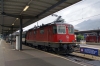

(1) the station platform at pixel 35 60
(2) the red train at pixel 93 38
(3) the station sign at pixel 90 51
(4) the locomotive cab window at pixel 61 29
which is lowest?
(1) the station platform at pixel 35 60

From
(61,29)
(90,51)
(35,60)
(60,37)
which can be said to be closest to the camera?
→ (35,60)

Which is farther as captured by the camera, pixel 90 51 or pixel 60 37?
pixel 60 37

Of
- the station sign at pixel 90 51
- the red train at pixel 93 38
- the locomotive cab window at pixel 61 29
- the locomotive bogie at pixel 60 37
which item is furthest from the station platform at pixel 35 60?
the red train at pixel 93 38

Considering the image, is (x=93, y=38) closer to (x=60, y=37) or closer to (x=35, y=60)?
(x=60, y=37)

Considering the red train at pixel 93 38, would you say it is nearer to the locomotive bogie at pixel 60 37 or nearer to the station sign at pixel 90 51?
the locomotive bogie at pixel 60 37

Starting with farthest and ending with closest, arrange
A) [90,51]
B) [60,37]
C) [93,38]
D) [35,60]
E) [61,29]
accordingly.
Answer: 1. [93,38]
2. [61,29]
3. [60,37]
4. [90,51]
5. [35,60]

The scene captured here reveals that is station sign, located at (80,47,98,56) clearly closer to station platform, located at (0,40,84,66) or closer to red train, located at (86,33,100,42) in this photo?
station platform, located at (0,40,84,66)

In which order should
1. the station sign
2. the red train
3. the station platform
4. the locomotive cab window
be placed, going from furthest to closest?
the red train < the locomotive cab window < the station sign < the station platform

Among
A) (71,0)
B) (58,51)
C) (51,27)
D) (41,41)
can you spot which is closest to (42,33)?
(41,41)

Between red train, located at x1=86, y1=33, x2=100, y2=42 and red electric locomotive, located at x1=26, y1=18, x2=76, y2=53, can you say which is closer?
red electric locomotive, located at x1=26, y1=18, x2=76, y2=53

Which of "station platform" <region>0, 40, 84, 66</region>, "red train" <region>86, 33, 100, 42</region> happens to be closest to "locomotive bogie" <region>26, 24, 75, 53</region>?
"station platform" <region>0, 40, 84, 66</region>

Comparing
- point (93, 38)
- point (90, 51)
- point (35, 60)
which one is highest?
point (93, 38)

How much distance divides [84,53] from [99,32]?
38.8 m

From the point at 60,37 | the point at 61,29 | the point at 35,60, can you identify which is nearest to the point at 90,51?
the point at 60,37
